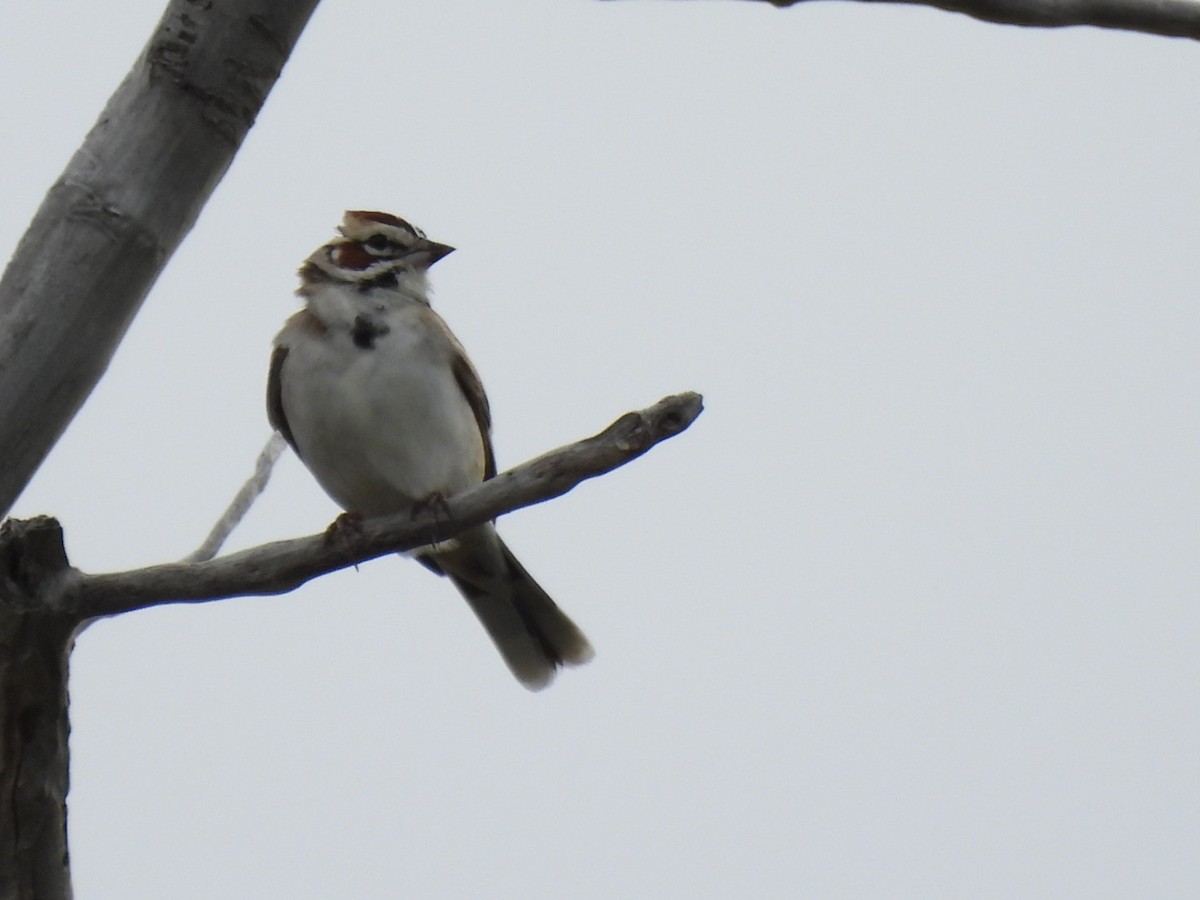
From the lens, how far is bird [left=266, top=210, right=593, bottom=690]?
6176 mm

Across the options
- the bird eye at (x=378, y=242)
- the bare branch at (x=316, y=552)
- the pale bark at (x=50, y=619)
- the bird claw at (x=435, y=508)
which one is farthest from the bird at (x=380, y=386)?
the pale bark at (x=50, y=619)

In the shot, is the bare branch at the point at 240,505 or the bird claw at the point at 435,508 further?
the bare branch at the point at 240,505

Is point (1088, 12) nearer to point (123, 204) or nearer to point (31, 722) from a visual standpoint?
point (123, 204)

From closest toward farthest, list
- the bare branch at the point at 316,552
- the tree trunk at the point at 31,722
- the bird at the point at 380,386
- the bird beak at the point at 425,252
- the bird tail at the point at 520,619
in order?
the tree trunk at the point at 31,722
the bare branch at the point at 316,552
the bird at the point at 380,386
the bird beak at the point at 425,252
the bird tail at the point at 520,619

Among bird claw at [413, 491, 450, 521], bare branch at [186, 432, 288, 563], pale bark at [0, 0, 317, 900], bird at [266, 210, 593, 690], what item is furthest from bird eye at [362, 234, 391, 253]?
pale bark at [0, 0, 317, 900]

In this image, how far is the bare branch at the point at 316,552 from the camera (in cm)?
391

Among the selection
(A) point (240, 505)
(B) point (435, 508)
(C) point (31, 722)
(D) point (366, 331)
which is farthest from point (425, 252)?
(C) point (31, 722)

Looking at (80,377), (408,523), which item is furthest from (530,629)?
(80,377)

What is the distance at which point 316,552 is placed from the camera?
162 inches

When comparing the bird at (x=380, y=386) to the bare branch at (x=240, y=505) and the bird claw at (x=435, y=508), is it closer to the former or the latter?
the bare branch at (x=240, y=505)

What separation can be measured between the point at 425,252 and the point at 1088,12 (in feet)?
12.9

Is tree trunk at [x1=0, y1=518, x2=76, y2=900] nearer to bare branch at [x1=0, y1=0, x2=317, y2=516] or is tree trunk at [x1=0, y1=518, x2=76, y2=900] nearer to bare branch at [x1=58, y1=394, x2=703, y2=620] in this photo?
bare branch at [x1=58, y1=394, x2=703, y2=620]

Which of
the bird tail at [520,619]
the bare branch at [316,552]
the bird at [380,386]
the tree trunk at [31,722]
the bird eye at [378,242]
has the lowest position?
the tree trunk at [31,722]

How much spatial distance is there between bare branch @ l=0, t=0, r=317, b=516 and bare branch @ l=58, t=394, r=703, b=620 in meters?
0.38
